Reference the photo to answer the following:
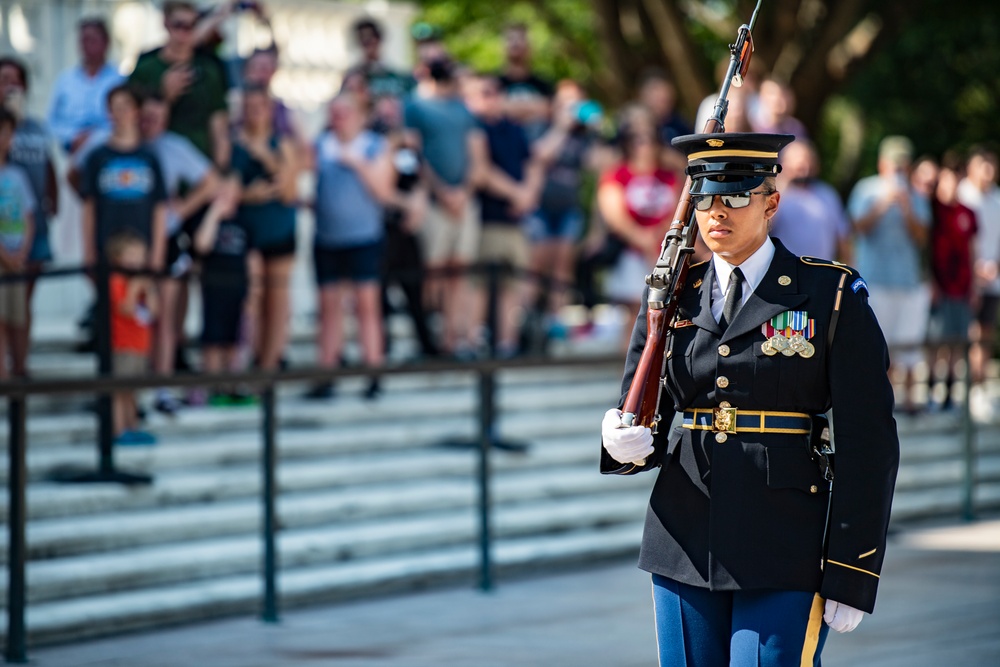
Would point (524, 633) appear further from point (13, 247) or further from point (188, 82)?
point (188, 82)

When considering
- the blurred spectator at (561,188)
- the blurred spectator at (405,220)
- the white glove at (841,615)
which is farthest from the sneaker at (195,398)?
the white glove at (841,615)

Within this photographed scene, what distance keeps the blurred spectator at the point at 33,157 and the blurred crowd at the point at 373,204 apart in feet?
0.04

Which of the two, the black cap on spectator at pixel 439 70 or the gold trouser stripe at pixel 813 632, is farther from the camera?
the black cap on spectator at pixel 439 70

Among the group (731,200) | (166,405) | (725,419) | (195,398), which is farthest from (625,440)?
(195,398)

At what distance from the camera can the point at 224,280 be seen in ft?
30.5

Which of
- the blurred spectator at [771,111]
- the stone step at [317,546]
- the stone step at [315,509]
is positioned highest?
the blurred spectator at [771,111]

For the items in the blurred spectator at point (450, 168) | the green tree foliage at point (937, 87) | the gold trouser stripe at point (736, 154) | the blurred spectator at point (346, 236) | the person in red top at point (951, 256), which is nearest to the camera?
the gold trouser stripe at point (736, 154)

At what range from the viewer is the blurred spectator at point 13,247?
8.51 m

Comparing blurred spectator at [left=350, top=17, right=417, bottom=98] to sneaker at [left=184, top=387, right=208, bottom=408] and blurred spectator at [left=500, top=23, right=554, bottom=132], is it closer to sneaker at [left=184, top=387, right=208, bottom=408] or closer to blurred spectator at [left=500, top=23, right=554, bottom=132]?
blurred spectator at [left=500, top=23, right=554, bottom=132]

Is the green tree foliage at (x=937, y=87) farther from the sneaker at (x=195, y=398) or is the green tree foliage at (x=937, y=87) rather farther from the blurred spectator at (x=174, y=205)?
the sneaker at (x=195, y=398)

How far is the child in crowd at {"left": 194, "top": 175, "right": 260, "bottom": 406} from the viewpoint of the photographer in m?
9.39

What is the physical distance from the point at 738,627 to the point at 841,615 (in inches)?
9.8

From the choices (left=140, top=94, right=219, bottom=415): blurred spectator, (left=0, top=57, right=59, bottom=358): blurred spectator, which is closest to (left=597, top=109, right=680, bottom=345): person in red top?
(left=140, top=94, right=219, bottom=415): blurred spectator

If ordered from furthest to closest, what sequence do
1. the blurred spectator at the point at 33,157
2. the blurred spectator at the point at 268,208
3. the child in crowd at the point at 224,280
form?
the blurred spectator at the point at 268,208, the child in crowd at the point at 224,280, the blurred spectator at the point at 33,157
